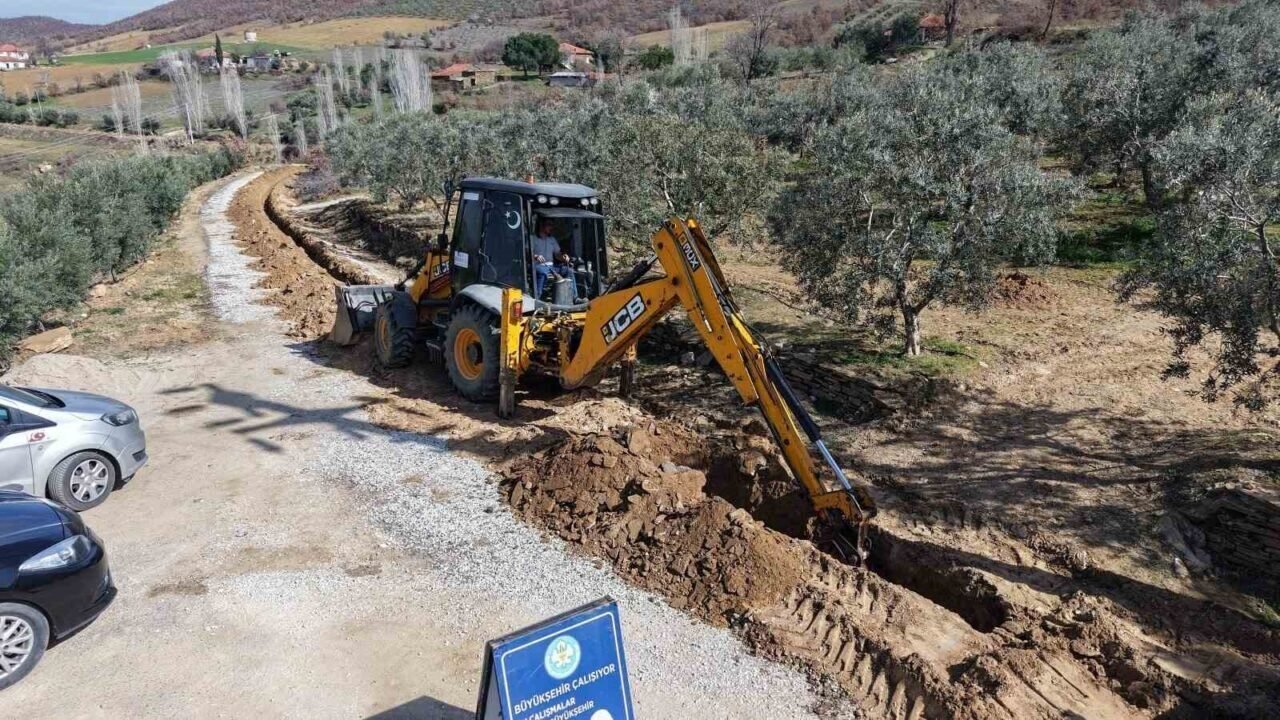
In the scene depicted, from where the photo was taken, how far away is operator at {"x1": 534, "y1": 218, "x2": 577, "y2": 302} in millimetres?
10273


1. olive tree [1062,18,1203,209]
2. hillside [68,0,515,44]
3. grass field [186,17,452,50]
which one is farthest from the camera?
hillside [68,0,515,44]

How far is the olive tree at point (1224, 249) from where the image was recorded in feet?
24.0

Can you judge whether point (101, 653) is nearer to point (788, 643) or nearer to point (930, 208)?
point (788, 643)

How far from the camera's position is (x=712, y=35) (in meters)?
→ 89.8

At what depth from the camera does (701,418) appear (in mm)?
10430

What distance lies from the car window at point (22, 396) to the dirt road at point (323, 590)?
1.23 meters

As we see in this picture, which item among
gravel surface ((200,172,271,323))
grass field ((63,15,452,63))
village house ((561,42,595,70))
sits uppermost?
grass field ((63,15,452,63))

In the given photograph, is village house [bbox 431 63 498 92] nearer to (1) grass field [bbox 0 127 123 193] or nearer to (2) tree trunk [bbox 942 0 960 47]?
(1) grass field [bbox 0 127 123 193]

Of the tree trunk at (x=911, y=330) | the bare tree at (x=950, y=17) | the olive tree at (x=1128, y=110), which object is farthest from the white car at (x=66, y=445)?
the bare tree at (x=950, y=17)

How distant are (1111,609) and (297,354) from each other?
1217 centimetres

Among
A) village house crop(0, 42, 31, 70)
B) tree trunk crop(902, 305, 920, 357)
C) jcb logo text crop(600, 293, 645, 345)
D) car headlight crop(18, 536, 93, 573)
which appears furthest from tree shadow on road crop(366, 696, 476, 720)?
village house crop(0, 42, 31, 70)

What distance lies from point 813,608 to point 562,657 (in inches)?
101

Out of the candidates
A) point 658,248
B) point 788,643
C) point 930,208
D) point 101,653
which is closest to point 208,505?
point 101,653

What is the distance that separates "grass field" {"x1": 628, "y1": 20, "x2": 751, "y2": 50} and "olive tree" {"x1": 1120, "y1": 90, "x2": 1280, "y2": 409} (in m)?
76.8
